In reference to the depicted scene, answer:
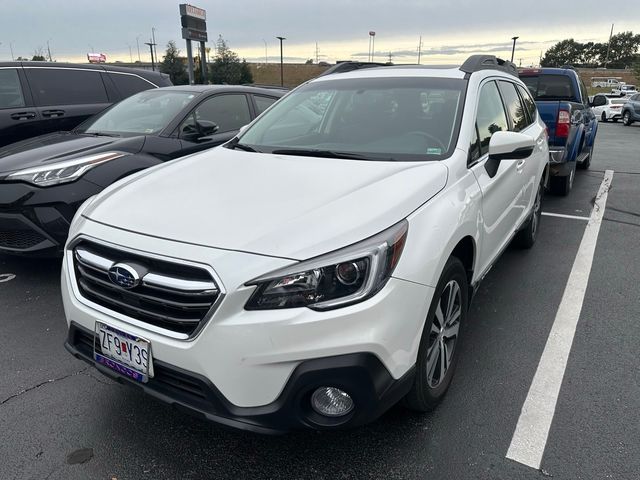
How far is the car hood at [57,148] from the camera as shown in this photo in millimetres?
4152

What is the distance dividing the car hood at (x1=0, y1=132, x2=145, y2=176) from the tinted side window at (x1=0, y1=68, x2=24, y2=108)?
6.26 feet

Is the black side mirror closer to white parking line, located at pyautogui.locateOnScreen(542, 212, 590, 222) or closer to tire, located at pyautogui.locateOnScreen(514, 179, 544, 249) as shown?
tire, located at pyautogui.locateOnScreen(514, 179, 544, 249)

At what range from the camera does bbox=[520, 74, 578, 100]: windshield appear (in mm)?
8133

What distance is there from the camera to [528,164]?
4086mm

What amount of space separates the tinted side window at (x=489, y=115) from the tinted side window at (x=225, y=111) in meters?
2.98

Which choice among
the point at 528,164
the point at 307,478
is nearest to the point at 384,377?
the point at 307,478

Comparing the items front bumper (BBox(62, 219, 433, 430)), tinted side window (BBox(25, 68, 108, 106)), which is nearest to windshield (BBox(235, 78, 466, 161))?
front bumper (BBox(62, 219, 433, 430))

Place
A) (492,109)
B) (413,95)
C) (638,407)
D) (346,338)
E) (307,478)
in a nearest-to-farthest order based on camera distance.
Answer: (346,338)
(307,478)
(638,407)
(413,95)
(492,109)

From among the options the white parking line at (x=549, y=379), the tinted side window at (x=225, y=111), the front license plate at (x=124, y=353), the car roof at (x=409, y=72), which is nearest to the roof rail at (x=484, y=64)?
the car roof at (x=409, y=72)

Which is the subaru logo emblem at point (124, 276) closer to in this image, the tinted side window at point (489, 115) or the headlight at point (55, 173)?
the tinted side window at point (489, 115)

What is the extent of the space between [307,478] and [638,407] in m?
1.78

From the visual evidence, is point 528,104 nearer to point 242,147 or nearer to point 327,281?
point 242,147

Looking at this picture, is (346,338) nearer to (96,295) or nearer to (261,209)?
(261,209)

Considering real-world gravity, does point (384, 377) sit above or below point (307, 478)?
above
